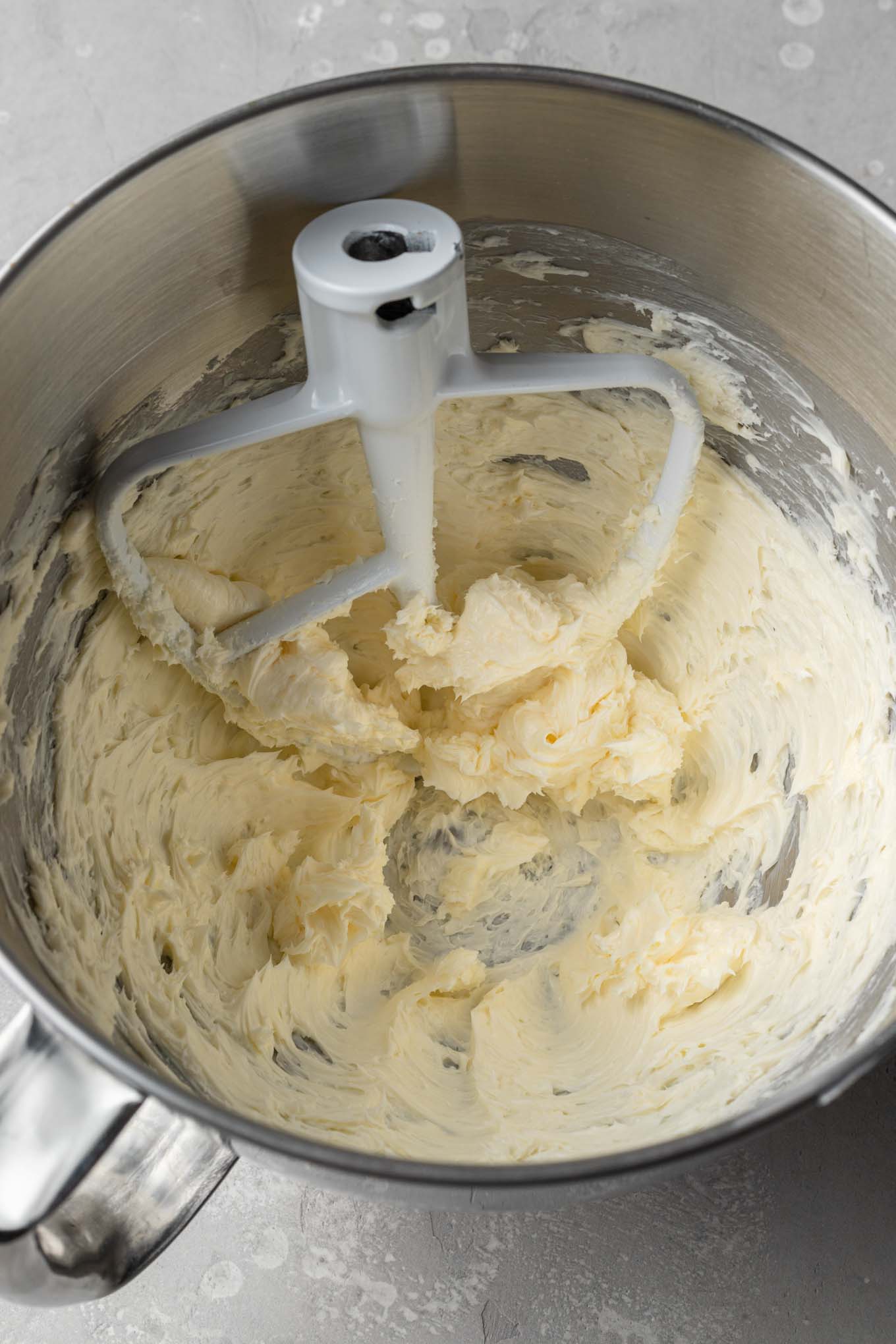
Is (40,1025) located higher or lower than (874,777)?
higher

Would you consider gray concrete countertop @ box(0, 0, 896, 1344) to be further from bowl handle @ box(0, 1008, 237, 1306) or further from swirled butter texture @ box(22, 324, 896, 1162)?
bowl handle @ box(0, 1008, 237, 1306)

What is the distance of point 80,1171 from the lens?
1.99 feet

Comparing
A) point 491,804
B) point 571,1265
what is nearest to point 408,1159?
point 571,1265

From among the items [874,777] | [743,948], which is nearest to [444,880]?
[743,948]

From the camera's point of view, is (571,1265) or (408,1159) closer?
(408,1159)

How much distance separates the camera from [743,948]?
97 centimetres

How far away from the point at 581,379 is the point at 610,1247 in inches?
29.5

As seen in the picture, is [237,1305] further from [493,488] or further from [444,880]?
[493,488]

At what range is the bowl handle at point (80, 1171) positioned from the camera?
0.60m

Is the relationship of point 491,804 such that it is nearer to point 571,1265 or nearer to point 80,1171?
→ point 571,1265

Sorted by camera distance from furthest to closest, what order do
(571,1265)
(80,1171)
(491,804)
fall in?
(491,804), (571,1265), (80,1171)

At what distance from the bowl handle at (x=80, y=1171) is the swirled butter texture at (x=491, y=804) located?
0.10m

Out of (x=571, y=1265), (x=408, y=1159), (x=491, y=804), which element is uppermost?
(x=408, y=1159)

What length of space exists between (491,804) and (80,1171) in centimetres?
69
